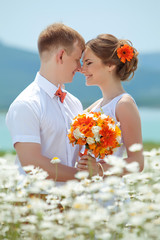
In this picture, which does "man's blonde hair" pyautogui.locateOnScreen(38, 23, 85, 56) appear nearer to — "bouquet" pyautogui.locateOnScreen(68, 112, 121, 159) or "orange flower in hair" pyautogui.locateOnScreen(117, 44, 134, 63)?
"orange flower in hair" pyautogui.locateOnScreen(117, 44, 134, 63)

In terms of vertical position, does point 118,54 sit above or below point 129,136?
above

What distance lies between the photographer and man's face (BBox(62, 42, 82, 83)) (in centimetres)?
407

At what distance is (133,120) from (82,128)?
0.77 meters

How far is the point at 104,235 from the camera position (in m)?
1.92

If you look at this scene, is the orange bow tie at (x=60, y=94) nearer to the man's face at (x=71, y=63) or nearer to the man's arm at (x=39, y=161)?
the man's face at (x=71, y=63)

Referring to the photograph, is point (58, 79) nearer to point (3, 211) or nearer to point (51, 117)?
point (51, 117)

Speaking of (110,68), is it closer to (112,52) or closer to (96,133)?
(112,52)

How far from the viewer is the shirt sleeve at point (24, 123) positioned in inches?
141

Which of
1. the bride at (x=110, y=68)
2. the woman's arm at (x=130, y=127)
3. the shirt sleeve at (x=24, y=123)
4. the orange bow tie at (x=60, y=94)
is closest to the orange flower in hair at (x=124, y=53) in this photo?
the bride at (x=110, y=68)

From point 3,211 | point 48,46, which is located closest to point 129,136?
point 48,46

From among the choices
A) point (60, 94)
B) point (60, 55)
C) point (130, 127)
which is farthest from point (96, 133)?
point (60, 55)

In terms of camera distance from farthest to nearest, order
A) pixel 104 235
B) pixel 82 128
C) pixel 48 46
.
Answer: pixel 48 46 → pixel 82 128 → pixel 104 235

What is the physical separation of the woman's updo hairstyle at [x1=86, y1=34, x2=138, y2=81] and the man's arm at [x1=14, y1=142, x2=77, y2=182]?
158 cm

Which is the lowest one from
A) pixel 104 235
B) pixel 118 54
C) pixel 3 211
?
pixel 3 211
